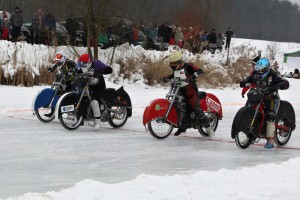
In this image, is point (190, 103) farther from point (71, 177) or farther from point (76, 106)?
point (71, 177)

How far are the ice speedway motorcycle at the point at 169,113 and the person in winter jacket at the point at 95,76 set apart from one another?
1.43 meters

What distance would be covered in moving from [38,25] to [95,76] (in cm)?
1165

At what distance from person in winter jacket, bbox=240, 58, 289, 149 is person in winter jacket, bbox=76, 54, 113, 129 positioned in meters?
3.25

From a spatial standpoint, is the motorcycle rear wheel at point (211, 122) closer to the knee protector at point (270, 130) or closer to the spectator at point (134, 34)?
the knee protector at point (270, 130)

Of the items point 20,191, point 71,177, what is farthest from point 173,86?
point 20,191

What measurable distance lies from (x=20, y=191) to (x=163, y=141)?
4.62 meters

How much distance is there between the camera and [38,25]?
22.9 metres

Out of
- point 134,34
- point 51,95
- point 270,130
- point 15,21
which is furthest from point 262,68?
point 134,34

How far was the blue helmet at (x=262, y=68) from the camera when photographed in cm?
1027

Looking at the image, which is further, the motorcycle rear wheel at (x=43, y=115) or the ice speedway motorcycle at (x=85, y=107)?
the motorcycle rear wheel at (x=43, y=115)

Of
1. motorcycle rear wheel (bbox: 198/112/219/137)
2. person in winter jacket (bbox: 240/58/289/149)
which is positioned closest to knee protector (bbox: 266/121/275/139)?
person in winter jacket (bbox: 240/58/289/149)

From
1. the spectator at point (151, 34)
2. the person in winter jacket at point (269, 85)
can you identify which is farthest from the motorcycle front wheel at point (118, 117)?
the spectator at point (151, 34)

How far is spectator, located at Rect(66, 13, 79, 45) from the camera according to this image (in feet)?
73.9

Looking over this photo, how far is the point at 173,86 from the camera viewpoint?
437 inches
